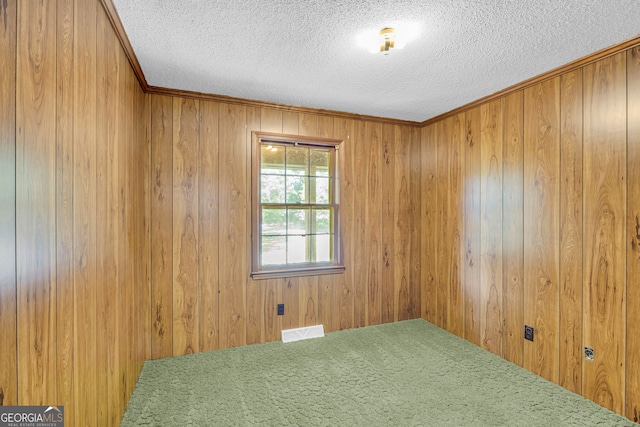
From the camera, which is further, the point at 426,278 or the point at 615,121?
the point at 426,278

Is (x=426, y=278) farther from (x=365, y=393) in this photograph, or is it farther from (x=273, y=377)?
(x=273, y=377)

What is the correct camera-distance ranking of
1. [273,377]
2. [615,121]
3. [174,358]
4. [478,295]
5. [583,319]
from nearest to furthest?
[615,121] → [583,319] → [273,377] → [174,358] → [478,295]

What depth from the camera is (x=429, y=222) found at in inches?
151

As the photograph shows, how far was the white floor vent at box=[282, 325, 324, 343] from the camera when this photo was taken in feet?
10.6

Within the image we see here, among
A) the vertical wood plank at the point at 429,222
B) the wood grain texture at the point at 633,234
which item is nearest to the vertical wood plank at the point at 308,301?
the vertical wood plank at the point at 429,222

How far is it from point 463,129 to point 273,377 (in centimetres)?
316

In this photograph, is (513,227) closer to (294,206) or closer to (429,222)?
(429,222)

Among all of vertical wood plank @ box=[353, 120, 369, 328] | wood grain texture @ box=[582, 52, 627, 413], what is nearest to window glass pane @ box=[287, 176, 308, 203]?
vertical wood plank @ box=[353, 120, 369, 328]

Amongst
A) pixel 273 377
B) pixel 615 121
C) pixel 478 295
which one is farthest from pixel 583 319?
pixel 273 377

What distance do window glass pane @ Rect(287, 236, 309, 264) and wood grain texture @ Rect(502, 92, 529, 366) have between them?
6.62 ft

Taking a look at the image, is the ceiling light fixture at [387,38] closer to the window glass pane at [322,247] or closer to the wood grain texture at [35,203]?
the wood grain texture at [35,203]

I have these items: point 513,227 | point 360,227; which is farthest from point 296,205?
point 513,227

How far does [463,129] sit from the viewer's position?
3365 mm

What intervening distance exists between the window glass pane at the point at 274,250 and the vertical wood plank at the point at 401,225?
1392 millimetres
